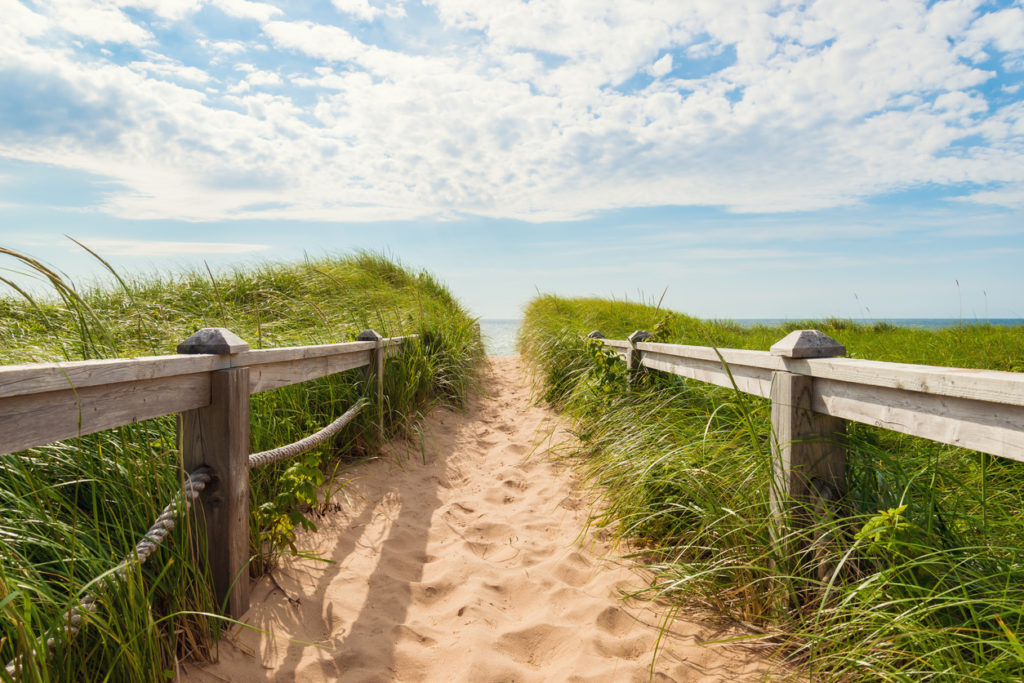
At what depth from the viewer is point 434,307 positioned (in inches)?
370

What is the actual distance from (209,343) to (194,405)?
0.94ft

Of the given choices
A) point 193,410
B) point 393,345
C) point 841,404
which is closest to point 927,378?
point 841,404

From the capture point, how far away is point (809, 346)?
2482 mm

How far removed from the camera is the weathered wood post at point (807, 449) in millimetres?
2484

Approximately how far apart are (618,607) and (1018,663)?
1496 mm

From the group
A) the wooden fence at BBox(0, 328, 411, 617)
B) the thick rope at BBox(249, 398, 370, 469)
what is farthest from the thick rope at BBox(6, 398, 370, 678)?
the wooden fence at BBox(0, 328, 411, 617)

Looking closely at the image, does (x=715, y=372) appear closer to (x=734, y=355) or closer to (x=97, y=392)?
(x=734, y=355)

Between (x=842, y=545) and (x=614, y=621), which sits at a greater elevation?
(x=842, y=545)

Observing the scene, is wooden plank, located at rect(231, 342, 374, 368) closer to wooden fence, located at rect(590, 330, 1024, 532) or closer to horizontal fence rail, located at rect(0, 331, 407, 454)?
horizontal fence rail, located at rect(0, 331, 407, 454)

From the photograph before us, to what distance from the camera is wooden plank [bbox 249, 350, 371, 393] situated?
290 centimetres

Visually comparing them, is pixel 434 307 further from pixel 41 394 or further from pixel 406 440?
pixel 41 394

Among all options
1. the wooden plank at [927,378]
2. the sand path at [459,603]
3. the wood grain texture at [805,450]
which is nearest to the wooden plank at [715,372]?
the wood grain texture at [805,450]

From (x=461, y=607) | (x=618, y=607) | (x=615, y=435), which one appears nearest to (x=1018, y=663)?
(x=618, y=607)

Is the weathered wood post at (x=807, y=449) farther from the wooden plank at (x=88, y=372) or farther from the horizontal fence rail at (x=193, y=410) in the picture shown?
the wooden plank at (x=88, y=372)
